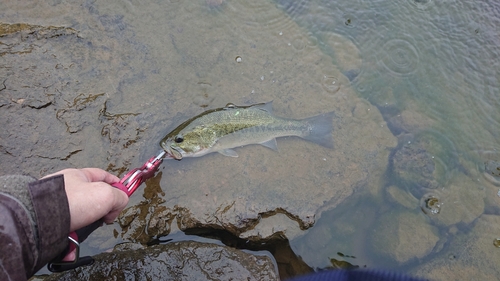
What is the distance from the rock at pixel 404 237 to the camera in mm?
4457

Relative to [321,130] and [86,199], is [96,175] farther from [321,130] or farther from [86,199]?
[321,130]

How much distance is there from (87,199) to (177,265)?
1342 millimetres

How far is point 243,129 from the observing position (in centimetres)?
440

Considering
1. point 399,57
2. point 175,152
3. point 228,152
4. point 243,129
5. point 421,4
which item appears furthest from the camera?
point 421,4

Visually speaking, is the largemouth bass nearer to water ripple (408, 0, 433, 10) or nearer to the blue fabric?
the blue fabric

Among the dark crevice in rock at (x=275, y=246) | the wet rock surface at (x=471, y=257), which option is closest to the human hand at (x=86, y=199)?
the dark crevice in rock at (x=275, y=246)

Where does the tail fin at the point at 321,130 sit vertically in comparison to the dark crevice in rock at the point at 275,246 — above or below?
above

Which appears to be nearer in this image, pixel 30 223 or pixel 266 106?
pixel 30 223

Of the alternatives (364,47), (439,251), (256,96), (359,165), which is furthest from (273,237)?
(364,47)

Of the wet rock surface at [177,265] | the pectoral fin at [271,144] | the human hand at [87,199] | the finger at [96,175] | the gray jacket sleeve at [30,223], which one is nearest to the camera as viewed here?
the gray jacket sleeve at [30,223]

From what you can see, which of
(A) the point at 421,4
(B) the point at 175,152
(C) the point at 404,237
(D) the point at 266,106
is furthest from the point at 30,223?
(A) the point at 421,4

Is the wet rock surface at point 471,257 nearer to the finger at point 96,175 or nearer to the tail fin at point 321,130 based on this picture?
the tail fin at point 321,130

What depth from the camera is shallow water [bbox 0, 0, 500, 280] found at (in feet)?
14.0

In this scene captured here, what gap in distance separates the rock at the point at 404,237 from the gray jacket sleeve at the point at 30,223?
3677 mm
